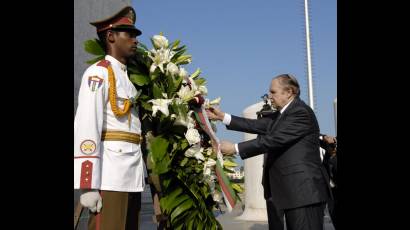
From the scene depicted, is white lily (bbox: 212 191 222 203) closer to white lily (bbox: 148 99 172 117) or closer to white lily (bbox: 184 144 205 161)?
white lily (bbox: 184 144 205 161)

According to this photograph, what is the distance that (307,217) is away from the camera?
13.5 feet

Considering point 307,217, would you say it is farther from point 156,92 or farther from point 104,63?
point 104,63

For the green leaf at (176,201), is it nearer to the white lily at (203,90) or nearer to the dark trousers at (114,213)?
the dark trousers at (114,213)

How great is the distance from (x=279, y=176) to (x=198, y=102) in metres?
1.15

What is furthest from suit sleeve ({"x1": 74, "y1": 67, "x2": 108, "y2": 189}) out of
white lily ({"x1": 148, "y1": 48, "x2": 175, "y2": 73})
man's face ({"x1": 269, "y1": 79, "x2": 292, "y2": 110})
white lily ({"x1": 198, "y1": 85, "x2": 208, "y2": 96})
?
man's face ({"x1": 269, "y1": 79, "x2": 292, "y2": 110})

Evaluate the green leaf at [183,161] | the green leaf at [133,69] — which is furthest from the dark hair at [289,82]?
the green leaf at [133,69]

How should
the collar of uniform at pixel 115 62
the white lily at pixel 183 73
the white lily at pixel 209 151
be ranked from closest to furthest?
the collar of uniform at pixel 115 62 < the white lily at pixel 183 73 < the white lily at pixel 209 151

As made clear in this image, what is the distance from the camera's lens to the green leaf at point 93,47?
3430 mm

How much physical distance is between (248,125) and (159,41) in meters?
2.26

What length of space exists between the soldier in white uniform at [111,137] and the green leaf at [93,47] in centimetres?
6

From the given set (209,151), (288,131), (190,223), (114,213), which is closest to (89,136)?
(114,213)

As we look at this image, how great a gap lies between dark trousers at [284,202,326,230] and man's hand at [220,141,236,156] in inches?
28.2
